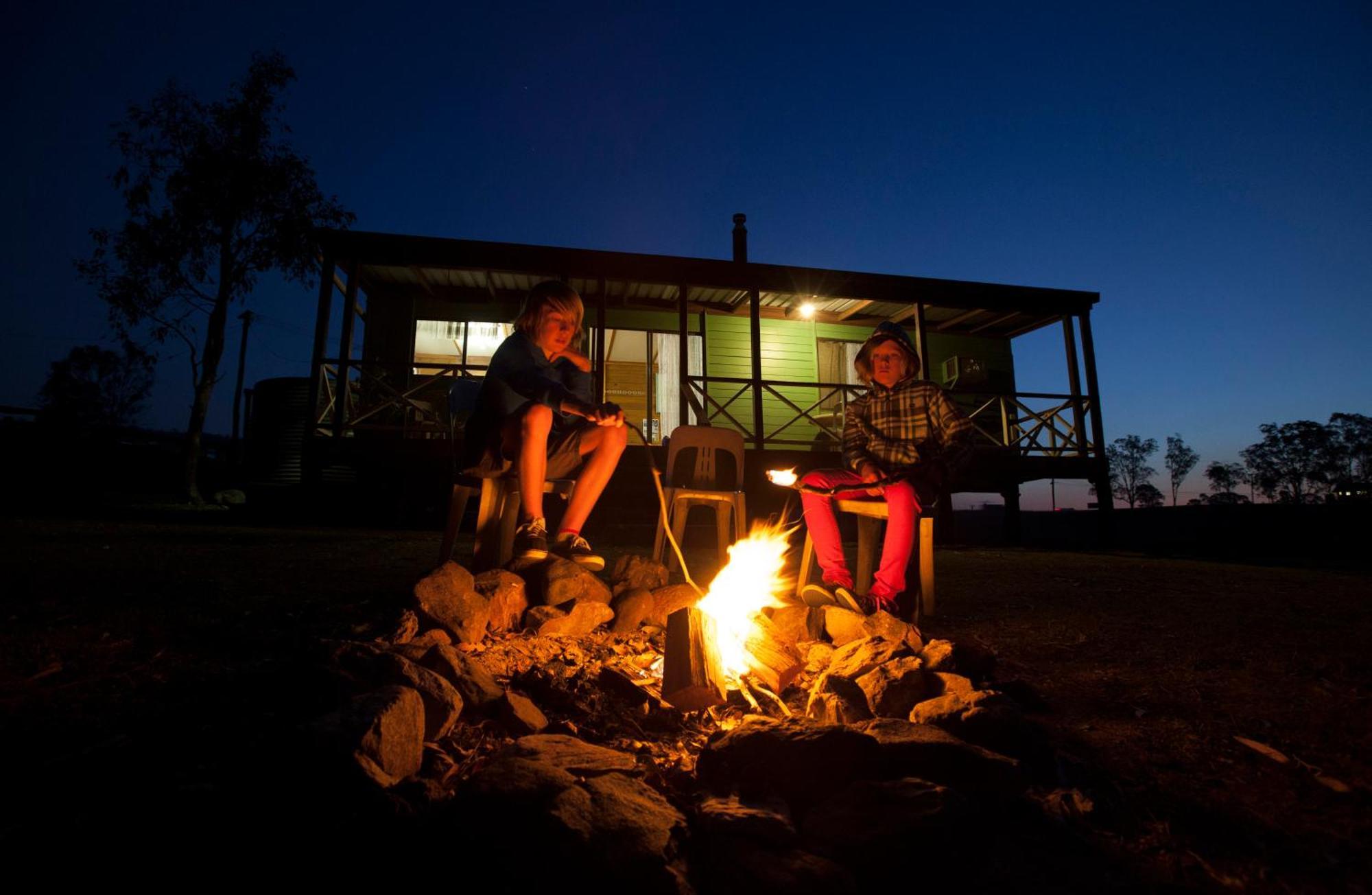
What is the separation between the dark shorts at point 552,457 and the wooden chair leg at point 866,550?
57.6 inches

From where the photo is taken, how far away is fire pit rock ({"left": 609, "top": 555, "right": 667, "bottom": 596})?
2.74 metres

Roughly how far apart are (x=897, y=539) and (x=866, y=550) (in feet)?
1.53

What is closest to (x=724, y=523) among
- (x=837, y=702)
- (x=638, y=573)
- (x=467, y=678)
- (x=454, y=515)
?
(x=638, y=573)

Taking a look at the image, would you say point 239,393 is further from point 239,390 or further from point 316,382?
point 316,382

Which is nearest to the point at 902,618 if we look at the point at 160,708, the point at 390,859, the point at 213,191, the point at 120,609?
the point at 390,859

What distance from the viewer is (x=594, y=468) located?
2.79 metres

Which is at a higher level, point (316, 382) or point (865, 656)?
point (316, 382)

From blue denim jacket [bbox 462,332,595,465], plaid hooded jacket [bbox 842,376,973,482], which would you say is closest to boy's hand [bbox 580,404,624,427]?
blue denim jacket [bbox 462,332,595,465]

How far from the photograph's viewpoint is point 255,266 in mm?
11516

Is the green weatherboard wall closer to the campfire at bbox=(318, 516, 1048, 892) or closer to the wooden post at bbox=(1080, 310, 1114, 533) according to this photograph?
the wooden post at bbox=(1080, 310, 1114, 533)

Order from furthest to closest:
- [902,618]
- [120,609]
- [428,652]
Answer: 1. [902,618]
2. [120,609]
3. [428,652]

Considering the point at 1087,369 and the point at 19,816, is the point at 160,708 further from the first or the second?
the point at 1087,369

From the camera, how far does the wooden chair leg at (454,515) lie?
2.79m

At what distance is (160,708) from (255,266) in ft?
43.0
